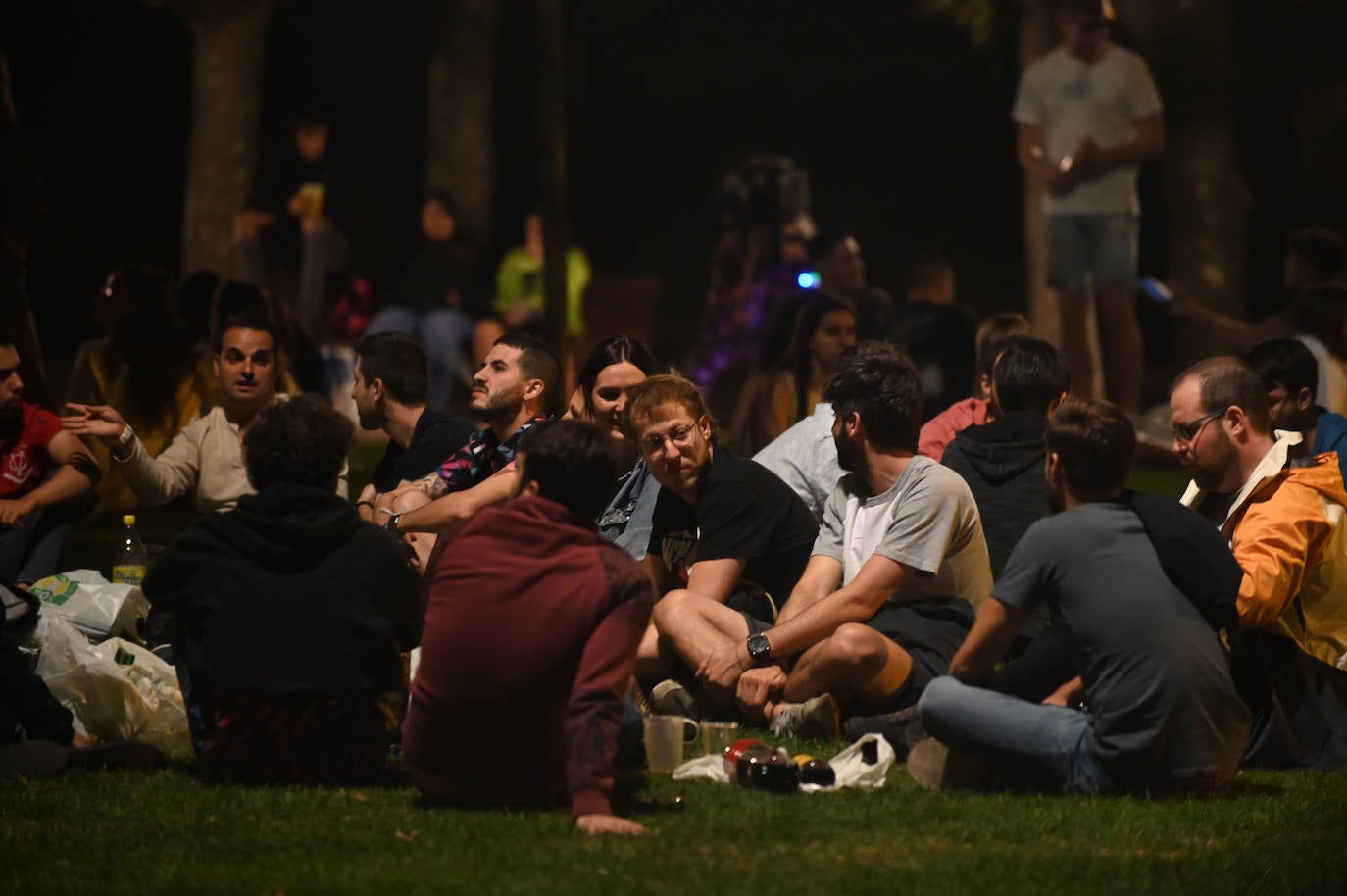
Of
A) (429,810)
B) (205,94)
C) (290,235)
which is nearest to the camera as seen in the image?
(429,810)

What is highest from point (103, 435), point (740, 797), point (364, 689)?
point (103, 435)

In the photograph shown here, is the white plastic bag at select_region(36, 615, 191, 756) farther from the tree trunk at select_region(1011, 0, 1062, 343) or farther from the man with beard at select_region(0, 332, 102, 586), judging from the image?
the tree trunk at select_region(1011, 0, 1062, 343)

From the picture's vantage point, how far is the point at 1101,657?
5.53 metres

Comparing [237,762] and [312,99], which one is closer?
[237,762]

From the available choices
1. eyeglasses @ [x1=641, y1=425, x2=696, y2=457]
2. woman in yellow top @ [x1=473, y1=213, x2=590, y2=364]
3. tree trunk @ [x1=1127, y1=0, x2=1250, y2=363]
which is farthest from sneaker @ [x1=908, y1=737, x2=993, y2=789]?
woman in yellow top @ [x1=473, y1=213, x2=590, y2=364]

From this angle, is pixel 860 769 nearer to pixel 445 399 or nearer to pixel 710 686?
pixel 710 686

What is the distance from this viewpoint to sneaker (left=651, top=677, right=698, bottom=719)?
6.90 metres

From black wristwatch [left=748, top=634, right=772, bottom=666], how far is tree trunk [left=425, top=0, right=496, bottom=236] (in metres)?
15.7

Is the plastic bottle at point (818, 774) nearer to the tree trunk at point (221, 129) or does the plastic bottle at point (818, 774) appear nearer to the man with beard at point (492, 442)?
the man with beard at point (492, 442)

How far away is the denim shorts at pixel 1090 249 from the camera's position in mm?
13508

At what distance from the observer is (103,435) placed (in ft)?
25.6

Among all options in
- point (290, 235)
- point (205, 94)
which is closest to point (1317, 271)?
point (290, 235)

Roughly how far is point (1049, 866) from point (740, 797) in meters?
1.09

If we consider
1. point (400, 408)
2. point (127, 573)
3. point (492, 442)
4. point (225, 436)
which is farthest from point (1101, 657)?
point (225, 436)
